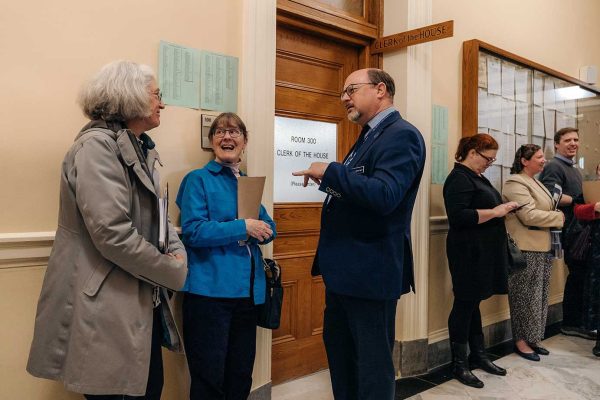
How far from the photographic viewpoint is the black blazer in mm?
2672

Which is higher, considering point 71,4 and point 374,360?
point 71,4

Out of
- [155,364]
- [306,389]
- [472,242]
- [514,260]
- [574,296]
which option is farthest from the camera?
[574,296]

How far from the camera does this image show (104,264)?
129 centimetres

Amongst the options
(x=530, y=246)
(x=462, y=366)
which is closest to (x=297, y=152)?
(x=462, y=366)

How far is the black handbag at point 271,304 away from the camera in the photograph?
6.35 feet

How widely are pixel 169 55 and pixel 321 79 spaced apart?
108 centimetres

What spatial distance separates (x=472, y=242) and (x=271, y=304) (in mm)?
1376

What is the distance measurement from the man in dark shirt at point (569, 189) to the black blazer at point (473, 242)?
111 centimetres

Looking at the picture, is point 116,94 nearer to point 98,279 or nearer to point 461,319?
point 98,279

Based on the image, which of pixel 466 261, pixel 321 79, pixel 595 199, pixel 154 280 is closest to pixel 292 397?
pixel 466 261

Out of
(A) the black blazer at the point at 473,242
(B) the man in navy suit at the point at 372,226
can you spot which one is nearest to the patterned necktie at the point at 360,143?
(B) the man in navy suit at the point at 372,226

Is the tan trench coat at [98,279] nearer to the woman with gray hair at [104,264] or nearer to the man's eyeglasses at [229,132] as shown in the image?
the woman with gray hair at [104,264]

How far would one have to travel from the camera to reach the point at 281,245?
2.58 meters

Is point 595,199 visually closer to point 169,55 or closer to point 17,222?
point 169,55
